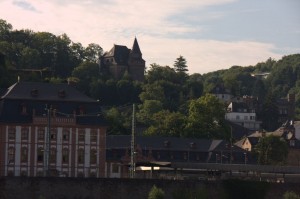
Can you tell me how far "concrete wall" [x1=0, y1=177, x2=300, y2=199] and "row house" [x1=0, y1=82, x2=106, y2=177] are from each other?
18577mm

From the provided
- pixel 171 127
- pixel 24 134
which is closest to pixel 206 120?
pixel 171 127

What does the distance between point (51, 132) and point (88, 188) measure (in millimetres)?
23838

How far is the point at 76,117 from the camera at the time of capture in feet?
315

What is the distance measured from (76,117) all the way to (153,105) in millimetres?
70272

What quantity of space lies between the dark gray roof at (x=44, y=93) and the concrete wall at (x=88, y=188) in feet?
78.0

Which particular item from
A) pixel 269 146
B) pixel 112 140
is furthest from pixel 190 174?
pixel 269 146

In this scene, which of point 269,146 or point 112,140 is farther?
point 269,146

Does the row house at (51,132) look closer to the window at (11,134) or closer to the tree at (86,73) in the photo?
the window at (11,134)

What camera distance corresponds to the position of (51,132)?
94.6 m

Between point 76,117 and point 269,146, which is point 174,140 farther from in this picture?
point 76,117

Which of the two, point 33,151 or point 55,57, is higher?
point 55,57

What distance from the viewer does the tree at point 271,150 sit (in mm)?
121356

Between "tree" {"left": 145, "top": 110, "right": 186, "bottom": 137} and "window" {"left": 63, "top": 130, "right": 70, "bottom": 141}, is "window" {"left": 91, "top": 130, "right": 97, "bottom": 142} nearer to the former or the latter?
"window" {"left": 63, "top": 130, "right": 70, "bottom": 141}

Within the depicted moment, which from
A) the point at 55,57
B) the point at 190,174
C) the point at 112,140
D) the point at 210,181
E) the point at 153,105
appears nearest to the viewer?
the point at 210,181
